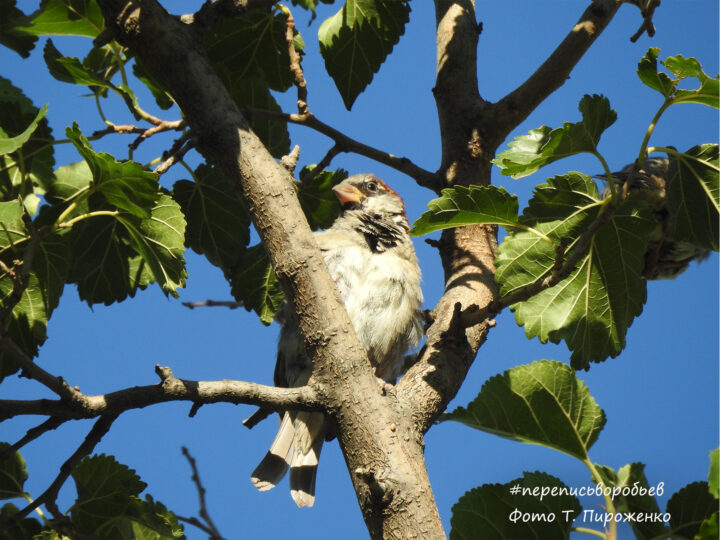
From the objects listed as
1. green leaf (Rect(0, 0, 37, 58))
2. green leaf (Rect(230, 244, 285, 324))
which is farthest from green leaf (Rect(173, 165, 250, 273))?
green leaf (Rect(0, 0, 37, 58))

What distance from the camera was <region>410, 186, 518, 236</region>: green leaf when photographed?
7.46ft

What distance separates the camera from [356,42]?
11.1 ft

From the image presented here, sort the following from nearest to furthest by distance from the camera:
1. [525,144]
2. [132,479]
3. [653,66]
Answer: [653,66] → [525,144] → [132,479]

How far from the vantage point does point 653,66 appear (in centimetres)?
207

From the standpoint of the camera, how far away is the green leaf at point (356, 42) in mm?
3387

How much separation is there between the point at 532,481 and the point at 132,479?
1393 millimetres

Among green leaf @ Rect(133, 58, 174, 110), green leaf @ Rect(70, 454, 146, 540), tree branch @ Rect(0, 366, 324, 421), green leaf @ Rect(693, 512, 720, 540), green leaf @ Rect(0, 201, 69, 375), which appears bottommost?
green leaf @ Rect(693, 512, 720, 540)

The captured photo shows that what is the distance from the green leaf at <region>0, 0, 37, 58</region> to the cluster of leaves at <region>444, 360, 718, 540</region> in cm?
216

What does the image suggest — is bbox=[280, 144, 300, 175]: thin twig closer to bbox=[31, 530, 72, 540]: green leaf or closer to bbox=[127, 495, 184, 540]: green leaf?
bbox=[127, 495, 184, 540]: green leaf

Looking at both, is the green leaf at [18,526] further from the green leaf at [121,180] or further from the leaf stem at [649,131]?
the leaf stem at [649,131]

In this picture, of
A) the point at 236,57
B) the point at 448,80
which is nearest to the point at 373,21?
the point at 448,80

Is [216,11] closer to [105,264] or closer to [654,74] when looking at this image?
[105,264]

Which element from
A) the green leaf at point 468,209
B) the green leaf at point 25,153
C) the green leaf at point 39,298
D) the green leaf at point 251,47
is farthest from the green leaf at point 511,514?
the green leaf at point 251,47

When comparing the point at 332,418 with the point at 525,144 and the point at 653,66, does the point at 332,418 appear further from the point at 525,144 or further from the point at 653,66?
the point at 653,66
